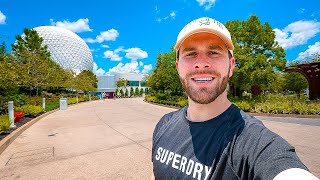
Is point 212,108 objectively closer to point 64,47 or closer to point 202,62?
point 202,62

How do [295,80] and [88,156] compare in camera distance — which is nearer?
[88,156]

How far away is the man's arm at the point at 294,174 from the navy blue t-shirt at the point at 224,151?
0.02m

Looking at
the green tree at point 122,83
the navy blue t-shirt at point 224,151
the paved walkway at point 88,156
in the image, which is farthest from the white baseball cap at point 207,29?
the green tree at point 122,83

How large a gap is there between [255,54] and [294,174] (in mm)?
21811

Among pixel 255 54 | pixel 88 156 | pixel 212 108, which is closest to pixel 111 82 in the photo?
pixel 255 54

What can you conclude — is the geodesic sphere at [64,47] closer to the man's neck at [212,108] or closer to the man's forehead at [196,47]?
the man's forehead at [196,47]

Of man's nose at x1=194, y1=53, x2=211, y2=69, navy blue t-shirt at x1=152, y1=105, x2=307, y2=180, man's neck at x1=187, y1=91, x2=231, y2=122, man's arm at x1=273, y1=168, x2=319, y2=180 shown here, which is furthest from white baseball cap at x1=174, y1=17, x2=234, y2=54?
man's arm at x1=273, y1=168, x2=319, y2=180

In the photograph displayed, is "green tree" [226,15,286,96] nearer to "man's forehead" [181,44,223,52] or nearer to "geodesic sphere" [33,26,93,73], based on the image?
"man's forehead" [181,44,223,52]

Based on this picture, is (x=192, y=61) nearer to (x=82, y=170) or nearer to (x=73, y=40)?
(x=82, y=170)

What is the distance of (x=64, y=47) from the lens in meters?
83.3

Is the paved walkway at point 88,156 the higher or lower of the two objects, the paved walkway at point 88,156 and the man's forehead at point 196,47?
the lower

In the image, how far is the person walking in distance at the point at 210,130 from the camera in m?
1.34

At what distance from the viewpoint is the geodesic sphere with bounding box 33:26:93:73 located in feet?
270

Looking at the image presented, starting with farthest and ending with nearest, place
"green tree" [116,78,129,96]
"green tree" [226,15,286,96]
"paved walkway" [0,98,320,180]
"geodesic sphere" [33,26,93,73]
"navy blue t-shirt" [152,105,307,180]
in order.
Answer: "green tree" [116,78,129,96] → "geodesic sphere" [33,26,93,73] → "green tree" [226,15,286,96] → "paved walkway" [0,98,320,180] → "navy blue t-shirt" [152,105,307,180]
